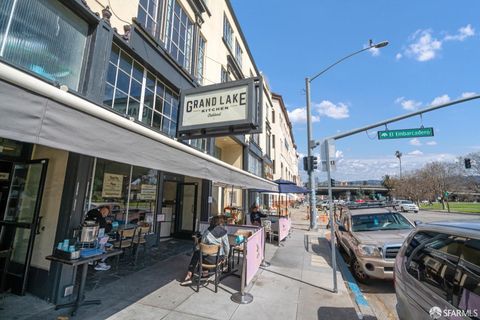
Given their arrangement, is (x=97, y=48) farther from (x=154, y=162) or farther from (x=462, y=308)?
(x=462, y=308)

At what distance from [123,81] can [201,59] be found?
5742mm

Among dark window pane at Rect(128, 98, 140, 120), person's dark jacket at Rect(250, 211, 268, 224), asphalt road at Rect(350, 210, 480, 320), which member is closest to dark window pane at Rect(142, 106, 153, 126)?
dark window pane at Rect(128, 98, 140, 120)

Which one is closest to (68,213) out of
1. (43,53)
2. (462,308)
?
(43,53)

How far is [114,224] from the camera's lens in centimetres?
695

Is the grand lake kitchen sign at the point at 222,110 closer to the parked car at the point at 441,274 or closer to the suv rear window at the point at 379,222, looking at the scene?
the parked car at the point at 441,274

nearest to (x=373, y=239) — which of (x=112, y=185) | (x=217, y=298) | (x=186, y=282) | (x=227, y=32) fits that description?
(x=217, y=298)

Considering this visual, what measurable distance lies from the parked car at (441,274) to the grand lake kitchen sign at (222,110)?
385 cm

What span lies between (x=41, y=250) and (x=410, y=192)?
2618 inches

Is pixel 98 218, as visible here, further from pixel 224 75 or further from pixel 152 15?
pixel 224 75

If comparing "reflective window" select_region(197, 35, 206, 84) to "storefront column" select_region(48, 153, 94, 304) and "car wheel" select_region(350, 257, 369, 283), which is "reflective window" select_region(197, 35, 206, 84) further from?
"car wheel" select_region(350, 257, 369, 283)

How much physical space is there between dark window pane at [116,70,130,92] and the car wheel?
769 centimetres

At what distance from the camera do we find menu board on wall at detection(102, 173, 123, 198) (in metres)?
6.80

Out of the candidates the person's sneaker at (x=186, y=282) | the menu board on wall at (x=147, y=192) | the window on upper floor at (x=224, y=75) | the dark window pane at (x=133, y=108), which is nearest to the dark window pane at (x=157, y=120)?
the dark window pane at (x=133, y=108)

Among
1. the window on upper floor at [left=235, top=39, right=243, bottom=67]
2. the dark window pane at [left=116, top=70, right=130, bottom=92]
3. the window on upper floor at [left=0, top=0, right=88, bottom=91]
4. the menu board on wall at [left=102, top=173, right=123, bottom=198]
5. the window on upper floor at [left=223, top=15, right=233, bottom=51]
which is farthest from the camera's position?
the window on upper floor at [left=235, top=39, right=243, bottom=67]
